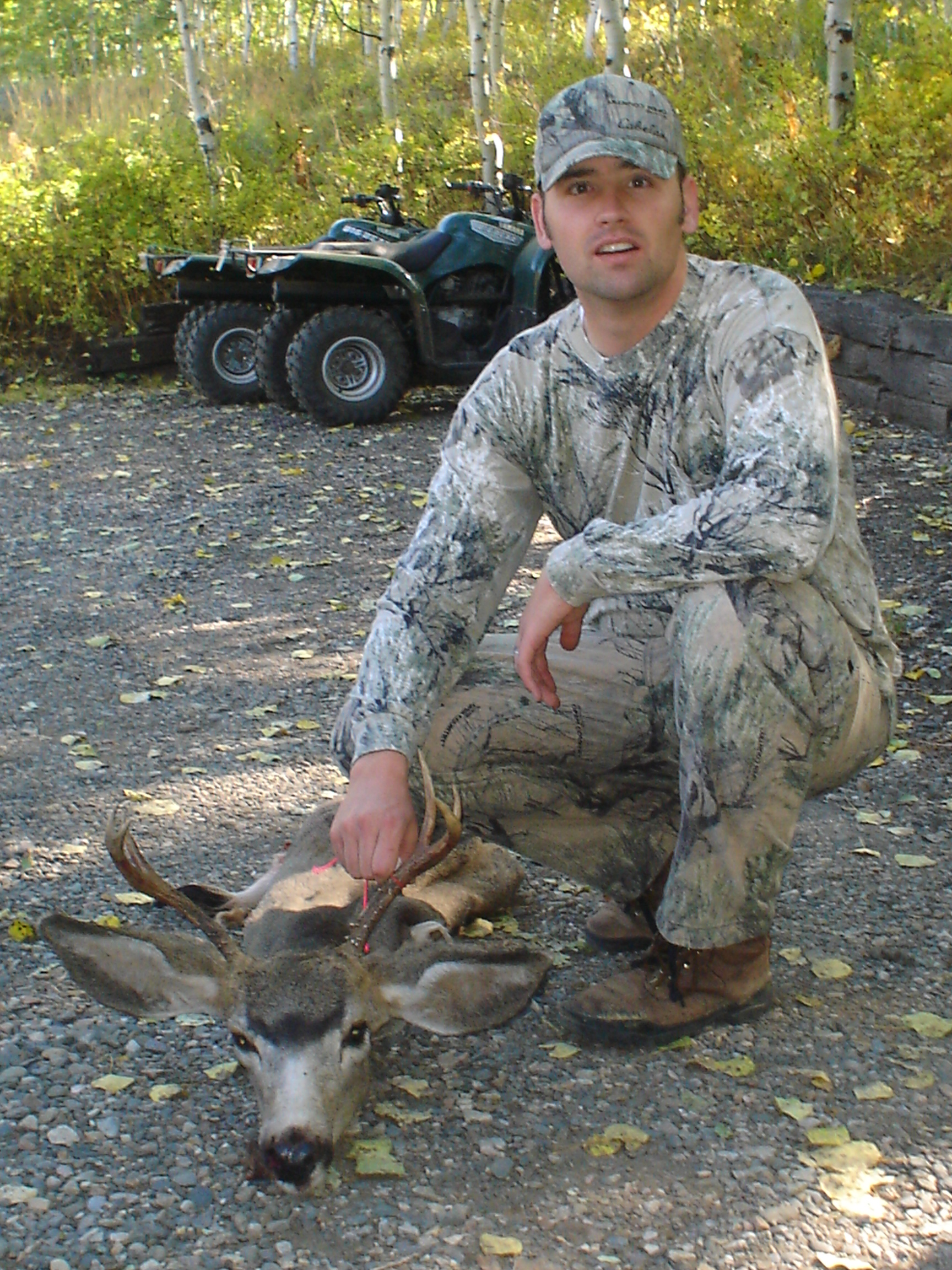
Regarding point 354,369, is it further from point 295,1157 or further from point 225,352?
point 295,1157

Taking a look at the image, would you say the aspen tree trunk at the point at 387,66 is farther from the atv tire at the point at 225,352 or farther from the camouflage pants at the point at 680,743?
the camouflage pants at the point at 680,743

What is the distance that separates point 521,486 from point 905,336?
6.81 m

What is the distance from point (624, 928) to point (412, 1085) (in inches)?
29.9

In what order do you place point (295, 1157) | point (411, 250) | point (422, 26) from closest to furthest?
point (295, 1157), point (411, 250), point (422, 26)

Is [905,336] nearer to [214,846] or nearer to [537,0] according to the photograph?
[214,846]

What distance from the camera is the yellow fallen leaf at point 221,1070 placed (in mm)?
3189

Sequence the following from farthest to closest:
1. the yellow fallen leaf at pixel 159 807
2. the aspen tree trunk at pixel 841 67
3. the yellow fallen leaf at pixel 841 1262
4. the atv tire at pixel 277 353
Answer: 1. the aspen tree trunk at pixel 841 67
2. the atv tire at pixel 277 353
3. the yellow fallen leaf at pixel 159 807
4. the yellow fallen leaf at pixel 841 1262

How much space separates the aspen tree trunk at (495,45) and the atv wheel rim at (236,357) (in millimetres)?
10363

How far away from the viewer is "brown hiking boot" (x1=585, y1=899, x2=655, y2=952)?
3641 mm

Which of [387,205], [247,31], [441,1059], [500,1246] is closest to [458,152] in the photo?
[387,205]

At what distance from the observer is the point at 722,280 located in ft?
10.4

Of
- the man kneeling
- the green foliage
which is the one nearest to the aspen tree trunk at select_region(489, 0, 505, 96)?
the green foliage

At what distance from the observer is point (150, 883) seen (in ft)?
9.81

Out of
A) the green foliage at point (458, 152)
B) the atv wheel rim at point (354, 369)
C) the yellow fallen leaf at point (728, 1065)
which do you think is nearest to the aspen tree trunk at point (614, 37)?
the green foliage at point (458, 152)
